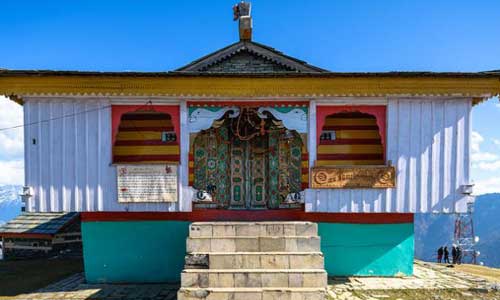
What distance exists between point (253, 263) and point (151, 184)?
130 inches

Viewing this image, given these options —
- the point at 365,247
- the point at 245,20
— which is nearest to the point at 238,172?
the point at 365,247

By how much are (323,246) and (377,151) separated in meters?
3.28

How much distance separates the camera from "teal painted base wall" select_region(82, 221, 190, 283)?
806 centimetres

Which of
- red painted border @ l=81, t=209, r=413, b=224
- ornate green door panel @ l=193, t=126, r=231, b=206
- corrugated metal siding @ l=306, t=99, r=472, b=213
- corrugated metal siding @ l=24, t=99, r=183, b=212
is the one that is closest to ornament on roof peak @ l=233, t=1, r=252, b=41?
ornate green door panel @ l=193, t=126, r=231, b=206

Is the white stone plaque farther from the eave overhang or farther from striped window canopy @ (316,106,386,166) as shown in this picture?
striped window canopy @ (316,106,386,166)

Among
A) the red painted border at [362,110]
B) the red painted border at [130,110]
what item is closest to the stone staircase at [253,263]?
the red painted border at [362,110]

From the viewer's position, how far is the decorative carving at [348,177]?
7242mm

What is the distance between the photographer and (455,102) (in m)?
7.23

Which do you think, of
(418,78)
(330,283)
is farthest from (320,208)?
(418,78)

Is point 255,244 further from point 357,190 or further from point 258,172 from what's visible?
point 357,190

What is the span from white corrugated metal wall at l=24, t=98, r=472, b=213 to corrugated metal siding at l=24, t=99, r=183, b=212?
0.9 inches

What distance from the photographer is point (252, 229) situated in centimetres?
659

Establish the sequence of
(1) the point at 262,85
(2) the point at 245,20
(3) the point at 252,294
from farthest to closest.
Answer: (2) the point at 245,20
(1) the point at 262,85
(3) the point at 252,294

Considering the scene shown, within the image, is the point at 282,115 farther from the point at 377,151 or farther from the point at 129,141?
the point at 129,141
